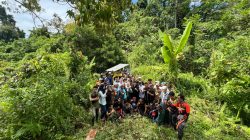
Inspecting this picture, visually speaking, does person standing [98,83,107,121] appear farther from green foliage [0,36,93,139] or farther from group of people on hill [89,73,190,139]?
green foliage [0,36,93,139]

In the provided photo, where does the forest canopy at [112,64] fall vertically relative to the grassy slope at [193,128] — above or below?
above

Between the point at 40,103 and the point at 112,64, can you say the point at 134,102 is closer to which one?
the point at 40,103

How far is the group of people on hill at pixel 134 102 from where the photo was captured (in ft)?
31.3

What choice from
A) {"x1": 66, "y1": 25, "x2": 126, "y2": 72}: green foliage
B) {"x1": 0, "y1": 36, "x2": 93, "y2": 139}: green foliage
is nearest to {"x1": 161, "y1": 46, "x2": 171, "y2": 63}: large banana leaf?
{"x1": 0, "y1": 36, "x2": 93, "y2": 139}: green foliage

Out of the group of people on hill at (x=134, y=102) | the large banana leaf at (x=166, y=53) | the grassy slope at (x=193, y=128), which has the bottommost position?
the grassy slope at (x=193, y=128)

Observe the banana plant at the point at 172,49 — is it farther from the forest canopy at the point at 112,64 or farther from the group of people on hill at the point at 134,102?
the group of people on hill at the point at 134,102

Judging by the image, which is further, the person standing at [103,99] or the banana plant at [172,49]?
the banana plant at [172,49]

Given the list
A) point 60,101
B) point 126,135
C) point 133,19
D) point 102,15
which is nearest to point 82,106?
point 60,101

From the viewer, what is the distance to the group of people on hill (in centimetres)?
953

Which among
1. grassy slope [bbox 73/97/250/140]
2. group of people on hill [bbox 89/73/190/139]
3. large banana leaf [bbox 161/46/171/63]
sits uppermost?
large banana leaf [bbox 161/46/171/63]

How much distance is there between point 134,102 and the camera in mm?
10469

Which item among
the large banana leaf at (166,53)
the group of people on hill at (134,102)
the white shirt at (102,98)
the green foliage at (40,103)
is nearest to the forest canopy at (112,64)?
the green foliage at (40,103)

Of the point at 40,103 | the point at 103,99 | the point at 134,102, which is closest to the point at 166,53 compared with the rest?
the point at 134,102

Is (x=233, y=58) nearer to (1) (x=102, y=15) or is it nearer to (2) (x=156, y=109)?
(2) (x=156, y=109)
